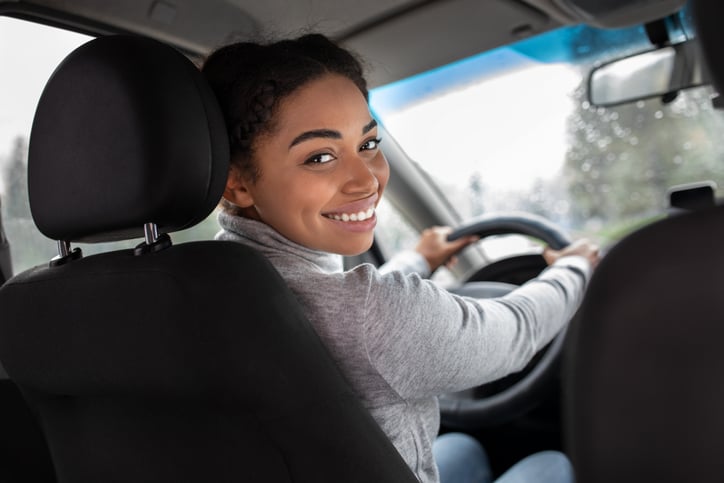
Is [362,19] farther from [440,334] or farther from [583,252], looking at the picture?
[440,334]

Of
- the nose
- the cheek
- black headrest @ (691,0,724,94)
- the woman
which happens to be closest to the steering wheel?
the woman

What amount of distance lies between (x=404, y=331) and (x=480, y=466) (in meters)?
0.87

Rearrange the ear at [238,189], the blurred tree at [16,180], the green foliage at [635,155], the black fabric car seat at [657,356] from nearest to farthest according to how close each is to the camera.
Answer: the black fabric car seat at [657,356]
the ear at [238,189]
the blurred tree at [16,180]
the green foliage at [635,155]

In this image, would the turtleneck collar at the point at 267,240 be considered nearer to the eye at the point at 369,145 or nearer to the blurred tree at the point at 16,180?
the eye at the point at 369,145

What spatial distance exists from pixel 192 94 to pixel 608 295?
0.70 metres

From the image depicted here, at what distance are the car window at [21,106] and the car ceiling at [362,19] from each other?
0.07 meters

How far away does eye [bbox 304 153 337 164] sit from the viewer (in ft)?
4.10

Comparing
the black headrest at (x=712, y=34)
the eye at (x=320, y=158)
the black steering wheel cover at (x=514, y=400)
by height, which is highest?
the black headrest at (x=712, y=34)

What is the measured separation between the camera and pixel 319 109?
125 centimetres

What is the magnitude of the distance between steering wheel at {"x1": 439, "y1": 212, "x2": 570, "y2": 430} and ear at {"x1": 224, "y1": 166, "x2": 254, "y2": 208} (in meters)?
0.89

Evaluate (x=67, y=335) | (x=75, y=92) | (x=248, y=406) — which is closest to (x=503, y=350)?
(x=248, y=406)

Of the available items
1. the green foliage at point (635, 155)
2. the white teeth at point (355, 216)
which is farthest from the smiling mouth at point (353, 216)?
the green foliage at point (635, 155)

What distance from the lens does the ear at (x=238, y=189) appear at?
51.8 inches

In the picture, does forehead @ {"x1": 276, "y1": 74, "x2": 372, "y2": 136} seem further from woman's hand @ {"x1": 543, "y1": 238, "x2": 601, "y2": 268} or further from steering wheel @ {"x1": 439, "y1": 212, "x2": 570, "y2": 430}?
steering wheel @ {"x1": 439, "y1": 212, "x2": 570, "y2": 430}
